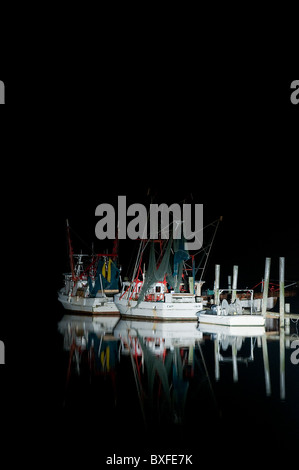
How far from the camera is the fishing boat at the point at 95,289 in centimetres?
4959

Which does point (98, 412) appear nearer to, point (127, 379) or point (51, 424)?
point (51, 424)

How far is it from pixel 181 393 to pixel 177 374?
9.38 ft

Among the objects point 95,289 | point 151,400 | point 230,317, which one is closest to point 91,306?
point 95,289

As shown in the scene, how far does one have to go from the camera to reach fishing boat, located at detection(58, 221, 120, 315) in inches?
1953

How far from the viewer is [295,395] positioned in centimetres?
1875

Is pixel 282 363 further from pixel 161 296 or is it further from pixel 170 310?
pixel 161 296

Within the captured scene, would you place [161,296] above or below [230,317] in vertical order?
above

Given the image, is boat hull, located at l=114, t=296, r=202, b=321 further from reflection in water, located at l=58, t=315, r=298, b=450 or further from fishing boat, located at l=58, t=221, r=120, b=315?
fishing boat, located at l=58, t=221, r=120, b=315

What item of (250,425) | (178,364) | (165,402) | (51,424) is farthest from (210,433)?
(178,364)

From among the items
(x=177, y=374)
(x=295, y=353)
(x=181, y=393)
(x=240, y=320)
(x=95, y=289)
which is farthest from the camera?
(x=95, y=289)

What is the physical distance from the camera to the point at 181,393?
19391 mm

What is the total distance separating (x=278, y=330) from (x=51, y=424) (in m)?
21.7

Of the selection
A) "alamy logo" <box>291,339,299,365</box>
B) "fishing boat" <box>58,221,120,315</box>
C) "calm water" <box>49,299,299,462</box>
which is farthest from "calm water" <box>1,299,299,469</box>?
"fishing boat" <box>58,221,120,315</box>
